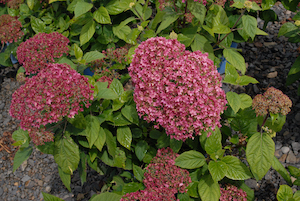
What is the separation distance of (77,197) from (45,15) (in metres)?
2.56

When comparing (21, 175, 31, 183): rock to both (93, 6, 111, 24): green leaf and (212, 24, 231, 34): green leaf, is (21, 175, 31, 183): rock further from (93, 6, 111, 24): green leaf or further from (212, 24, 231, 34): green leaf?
(212, 24, 231, 34): green leaf

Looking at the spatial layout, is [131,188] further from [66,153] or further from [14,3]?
[14,3]

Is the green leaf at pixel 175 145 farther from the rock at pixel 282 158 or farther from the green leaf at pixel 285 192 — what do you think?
the rock at pixel 282 158

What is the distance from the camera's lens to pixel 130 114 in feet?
7.07

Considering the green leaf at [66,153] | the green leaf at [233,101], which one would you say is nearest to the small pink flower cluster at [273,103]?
the green leaf at [233,101]

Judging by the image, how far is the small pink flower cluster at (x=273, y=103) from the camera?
1.78 m

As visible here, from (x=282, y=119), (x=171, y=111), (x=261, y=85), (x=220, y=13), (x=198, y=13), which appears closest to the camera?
(x=171, y=111)

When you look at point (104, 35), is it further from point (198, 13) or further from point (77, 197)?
point (77, 197)

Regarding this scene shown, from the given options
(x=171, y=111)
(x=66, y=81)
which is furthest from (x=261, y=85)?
(x=66, y=81)

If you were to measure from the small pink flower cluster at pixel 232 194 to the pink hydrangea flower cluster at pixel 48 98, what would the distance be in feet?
4.74

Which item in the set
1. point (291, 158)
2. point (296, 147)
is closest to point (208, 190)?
point (291, 158)

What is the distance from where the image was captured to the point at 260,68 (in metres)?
3.57

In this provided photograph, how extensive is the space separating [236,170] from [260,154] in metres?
0.24

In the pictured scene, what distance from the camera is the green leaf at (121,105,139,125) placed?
2.14m
